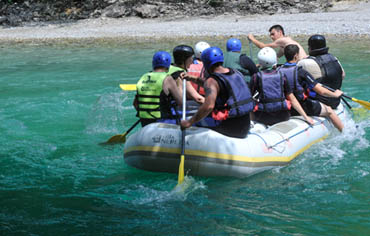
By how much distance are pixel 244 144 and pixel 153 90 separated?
1.34 meters

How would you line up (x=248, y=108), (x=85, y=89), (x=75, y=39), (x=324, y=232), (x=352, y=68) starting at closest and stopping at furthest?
(x=324, y=232)
(x=248, y=108)
(x=85, y=89)
(x=352, y=68)
(x=75, y=39)

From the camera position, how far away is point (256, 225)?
4.72 meters

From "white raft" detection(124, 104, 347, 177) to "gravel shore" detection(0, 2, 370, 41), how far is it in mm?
14862

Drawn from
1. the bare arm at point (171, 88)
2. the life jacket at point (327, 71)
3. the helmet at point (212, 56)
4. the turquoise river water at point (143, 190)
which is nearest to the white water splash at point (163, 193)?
the turquoise river water at point (143, 190)

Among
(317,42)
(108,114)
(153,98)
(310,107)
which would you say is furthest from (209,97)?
(108,114)

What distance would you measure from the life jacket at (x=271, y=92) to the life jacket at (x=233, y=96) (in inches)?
30.9

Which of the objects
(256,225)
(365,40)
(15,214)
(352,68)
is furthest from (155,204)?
(365,40)

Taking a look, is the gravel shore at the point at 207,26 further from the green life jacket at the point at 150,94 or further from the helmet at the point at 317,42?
the green life jacket at the point at 150,94

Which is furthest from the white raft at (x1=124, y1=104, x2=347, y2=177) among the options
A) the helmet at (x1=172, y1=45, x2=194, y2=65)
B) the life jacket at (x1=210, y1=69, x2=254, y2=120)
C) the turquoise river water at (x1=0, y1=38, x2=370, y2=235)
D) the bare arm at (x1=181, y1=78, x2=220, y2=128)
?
the helmet at (x1=172, y1=45, x2=194, y2=65)

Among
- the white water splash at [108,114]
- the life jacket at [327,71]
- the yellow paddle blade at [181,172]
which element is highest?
the life jacket at [327,71]

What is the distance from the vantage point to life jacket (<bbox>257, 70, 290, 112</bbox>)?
6.31 metres

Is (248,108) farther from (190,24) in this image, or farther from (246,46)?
(190,24)

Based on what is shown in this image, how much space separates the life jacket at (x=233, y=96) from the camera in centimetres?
533

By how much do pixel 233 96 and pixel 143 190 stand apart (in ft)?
5.14
